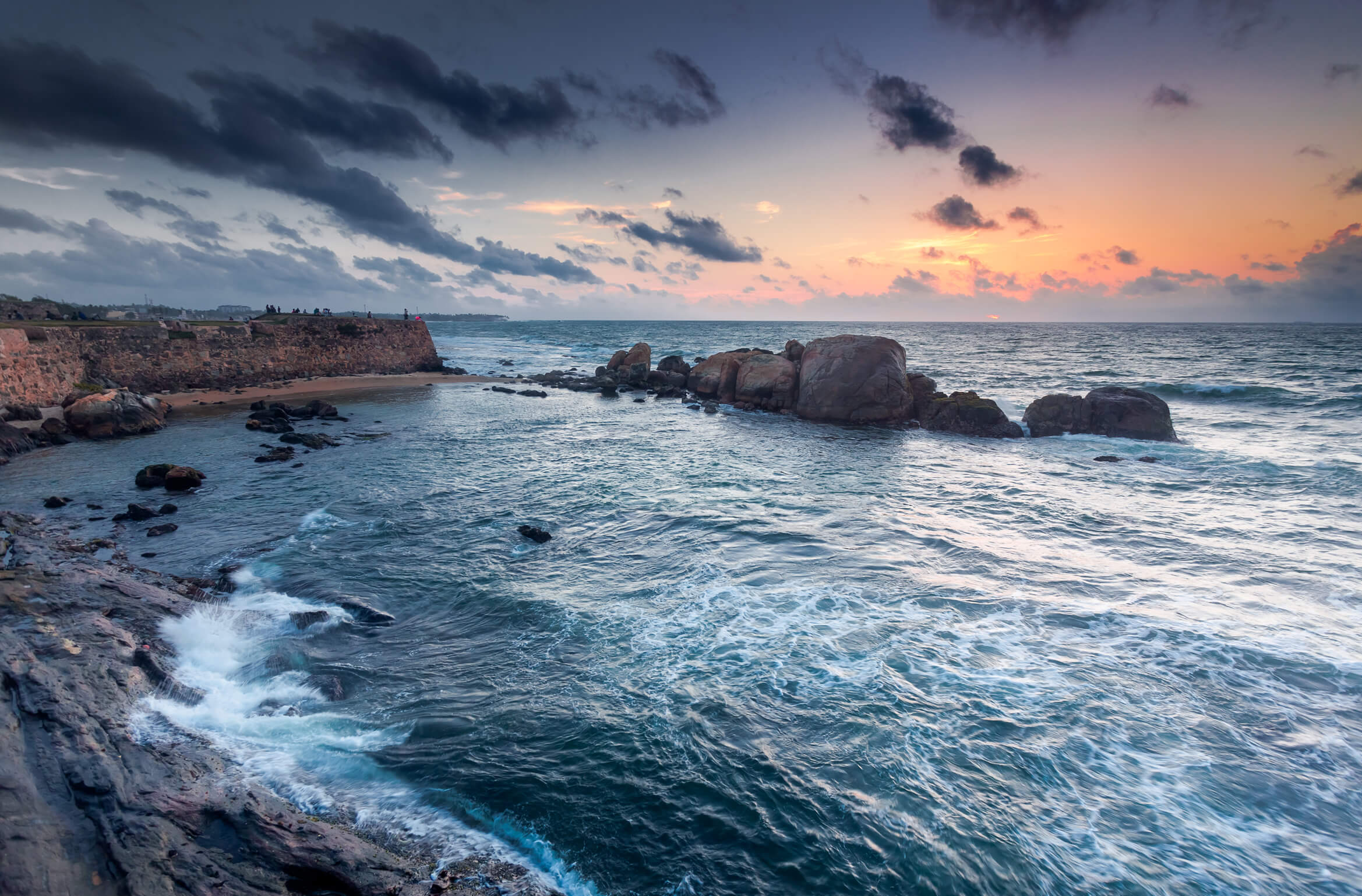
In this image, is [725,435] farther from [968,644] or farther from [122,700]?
[122,700]

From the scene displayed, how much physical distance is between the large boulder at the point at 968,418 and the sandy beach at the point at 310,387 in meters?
33.9

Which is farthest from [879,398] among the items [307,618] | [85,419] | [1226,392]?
[85,419]

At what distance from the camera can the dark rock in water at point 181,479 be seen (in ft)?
55.3

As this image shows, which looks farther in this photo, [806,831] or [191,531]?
[191,531]

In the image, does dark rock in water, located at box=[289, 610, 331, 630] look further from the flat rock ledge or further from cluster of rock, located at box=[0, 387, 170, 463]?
cluster of rock, located at box=[0, 387, 170, 463]

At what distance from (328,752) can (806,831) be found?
223 inches

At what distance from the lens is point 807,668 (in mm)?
8727

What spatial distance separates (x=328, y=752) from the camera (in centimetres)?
670

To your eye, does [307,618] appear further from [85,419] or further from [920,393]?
[920,393]

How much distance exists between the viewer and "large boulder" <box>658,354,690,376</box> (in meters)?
44.0

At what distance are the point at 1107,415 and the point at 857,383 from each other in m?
10.7

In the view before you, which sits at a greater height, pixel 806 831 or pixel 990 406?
pixel 990 406

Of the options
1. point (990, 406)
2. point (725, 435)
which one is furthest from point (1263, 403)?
point (725, 435)

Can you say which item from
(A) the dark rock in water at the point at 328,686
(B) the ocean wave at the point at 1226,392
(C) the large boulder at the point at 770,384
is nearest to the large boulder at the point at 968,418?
(C) the large boulder at the point at 770,384
